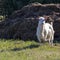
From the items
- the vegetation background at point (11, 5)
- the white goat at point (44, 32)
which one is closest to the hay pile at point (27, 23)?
the white goat at point (44, 32)

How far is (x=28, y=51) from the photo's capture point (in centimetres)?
1623

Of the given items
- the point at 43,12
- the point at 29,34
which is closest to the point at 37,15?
the point at 43,12

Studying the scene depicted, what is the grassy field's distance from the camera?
47.5 feet

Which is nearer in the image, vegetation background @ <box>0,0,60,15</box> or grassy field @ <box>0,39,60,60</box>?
grassy field @ <box>0,39,60,60</box>

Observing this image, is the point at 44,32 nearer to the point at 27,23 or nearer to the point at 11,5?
the point at 27,23

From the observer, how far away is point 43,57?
47.5 ft

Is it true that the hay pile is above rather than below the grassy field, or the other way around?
above

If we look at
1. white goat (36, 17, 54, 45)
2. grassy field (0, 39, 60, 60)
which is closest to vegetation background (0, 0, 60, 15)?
white goat (36, 17, 54, 45)

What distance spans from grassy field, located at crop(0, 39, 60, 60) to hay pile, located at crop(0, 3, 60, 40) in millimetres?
2953

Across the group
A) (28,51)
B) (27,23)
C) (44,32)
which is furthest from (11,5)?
(28,51)

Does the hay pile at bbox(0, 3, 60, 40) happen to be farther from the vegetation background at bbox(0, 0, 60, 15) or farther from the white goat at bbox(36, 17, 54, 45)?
the vegetation background at bbox(0, 0, 60, 15)

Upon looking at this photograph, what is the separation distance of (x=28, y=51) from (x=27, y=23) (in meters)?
6.93

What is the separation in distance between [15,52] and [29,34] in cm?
626

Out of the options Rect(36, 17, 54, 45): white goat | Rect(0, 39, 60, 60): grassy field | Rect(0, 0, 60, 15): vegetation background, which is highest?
Rect(0, 0, 60, 15): vegetation background
